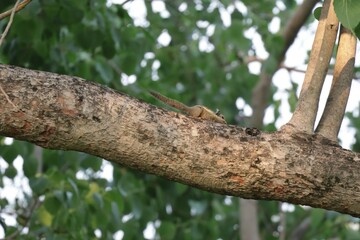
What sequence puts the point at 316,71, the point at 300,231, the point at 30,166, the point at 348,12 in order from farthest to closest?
the point at 300,231
the point at 30,166
the point at 316,71
the point at 348,12

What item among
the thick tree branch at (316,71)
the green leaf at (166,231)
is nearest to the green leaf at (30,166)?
the green leaf at (166,231)

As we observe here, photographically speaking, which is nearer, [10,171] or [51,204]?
Result: [51,204]

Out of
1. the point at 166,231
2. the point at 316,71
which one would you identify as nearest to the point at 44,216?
the point at 166,231

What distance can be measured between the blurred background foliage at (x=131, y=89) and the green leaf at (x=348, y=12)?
193cm

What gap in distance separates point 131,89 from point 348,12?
2.50 m

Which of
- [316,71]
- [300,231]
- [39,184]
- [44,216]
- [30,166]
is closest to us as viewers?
[316,71]

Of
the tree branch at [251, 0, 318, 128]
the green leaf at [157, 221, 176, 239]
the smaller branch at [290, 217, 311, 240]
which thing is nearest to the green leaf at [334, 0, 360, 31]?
the green leaf at [157, 221, 176, 239]

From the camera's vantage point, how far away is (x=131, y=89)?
4637mm

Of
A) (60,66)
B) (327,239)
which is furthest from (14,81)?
(327,239)

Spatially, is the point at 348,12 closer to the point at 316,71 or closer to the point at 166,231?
the point at 316,71

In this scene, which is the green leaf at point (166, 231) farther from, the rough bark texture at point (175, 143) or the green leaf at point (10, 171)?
the rough bark texture at point (175, 143)

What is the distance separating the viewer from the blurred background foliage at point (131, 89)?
414 centimetres

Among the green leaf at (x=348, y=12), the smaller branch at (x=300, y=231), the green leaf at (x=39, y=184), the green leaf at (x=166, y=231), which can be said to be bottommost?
the green leaf at (x=348, y=12)

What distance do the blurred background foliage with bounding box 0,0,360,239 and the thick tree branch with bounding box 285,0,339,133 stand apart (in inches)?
66.8
